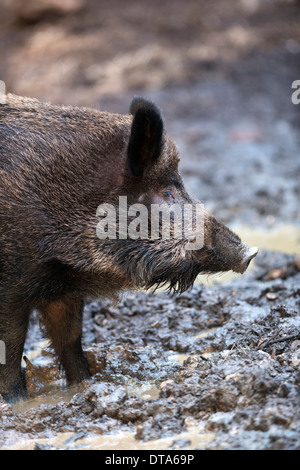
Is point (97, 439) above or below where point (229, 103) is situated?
below

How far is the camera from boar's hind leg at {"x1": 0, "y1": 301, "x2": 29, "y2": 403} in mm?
5168

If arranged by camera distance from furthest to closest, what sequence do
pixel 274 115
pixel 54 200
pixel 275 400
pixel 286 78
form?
pixel 286 78 < pixel 274 115 < pixel 54 200 < pixel 275 400

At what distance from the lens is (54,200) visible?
519cm

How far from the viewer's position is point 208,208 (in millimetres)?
10352

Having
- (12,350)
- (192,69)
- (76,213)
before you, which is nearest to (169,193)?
(76,213)

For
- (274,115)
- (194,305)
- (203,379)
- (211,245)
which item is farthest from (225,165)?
(203,379)

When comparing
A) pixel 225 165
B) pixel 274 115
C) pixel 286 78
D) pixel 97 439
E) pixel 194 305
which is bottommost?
pixel 97 439

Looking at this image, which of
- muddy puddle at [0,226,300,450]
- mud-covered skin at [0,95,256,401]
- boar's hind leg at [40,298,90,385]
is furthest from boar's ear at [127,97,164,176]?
muddy puddle at [0,226,300,450]

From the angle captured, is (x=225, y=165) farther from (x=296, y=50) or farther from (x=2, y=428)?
(x=2, y=428)

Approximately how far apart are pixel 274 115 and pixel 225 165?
2.59 m

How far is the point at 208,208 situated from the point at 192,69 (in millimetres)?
5991

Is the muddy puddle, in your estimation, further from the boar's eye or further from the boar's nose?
the boar's eye

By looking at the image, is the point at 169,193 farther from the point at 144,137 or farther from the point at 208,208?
the point at 208,208

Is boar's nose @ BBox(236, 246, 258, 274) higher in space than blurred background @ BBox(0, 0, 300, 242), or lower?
lower
